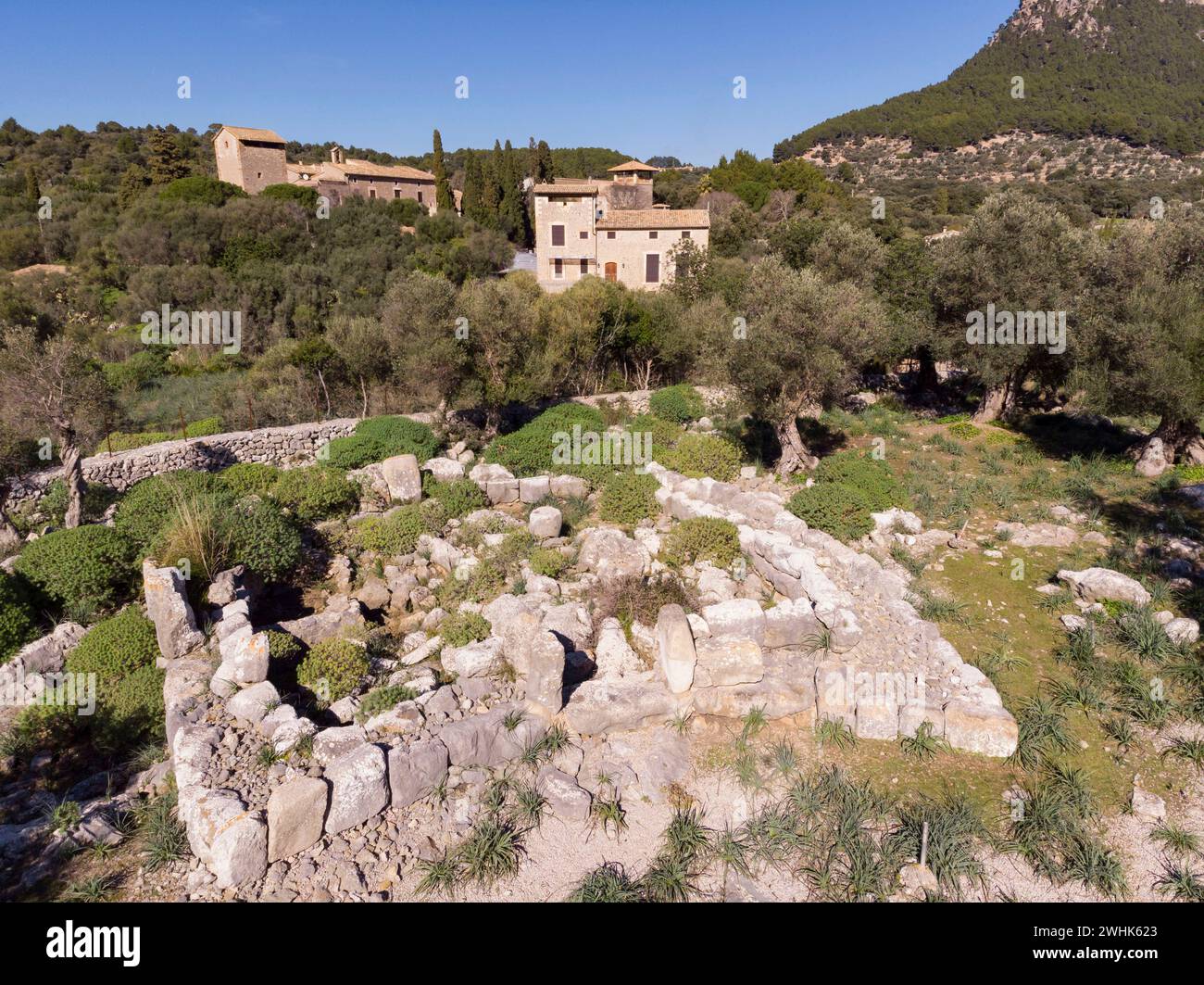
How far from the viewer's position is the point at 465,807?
7.65 m

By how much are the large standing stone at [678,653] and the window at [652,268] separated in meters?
39.4

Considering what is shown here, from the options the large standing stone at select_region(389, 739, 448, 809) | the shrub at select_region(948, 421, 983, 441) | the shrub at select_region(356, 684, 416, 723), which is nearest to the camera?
the large standing stone at select_region(389, 739, 448, 809)

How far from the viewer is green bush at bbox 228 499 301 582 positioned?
11836 millimetres

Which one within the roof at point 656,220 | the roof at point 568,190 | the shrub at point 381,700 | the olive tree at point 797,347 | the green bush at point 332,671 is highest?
the roof at point 568,190

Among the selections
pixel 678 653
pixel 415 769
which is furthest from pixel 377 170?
pixel 415 769

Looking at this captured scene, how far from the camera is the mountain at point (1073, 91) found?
264 ft

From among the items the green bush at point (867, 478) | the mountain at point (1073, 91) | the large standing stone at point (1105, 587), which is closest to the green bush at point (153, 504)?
the green bush at point (867, 478)

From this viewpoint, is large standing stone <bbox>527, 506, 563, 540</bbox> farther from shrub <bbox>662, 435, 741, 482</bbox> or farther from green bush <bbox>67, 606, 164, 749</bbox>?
green bush <bbox>67, 606, 164, 749</bbox>

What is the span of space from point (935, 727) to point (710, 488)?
748 centimetres

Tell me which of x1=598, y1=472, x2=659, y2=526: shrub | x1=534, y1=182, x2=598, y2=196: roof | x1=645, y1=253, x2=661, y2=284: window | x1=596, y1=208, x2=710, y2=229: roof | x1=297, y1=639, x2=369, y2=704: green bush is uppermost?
x1=534, y1=182, x2=598, y2=196: roof

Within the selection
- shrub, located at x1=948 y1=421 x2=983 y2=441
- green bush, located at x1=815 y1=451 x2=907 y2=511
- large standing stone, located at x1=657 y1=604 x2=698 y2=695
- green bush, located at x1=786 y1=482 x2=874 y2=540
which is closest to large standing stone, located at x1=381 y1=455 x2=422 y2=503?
green bush, located at x1=786 y1=482 x2=874 y2=540

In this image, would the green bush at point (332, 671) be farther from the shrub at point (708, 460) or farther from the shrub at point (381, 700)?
the shrub at point (708, 460)

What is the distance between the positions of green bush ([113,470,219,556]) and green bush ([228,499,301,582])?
4.32 ft
